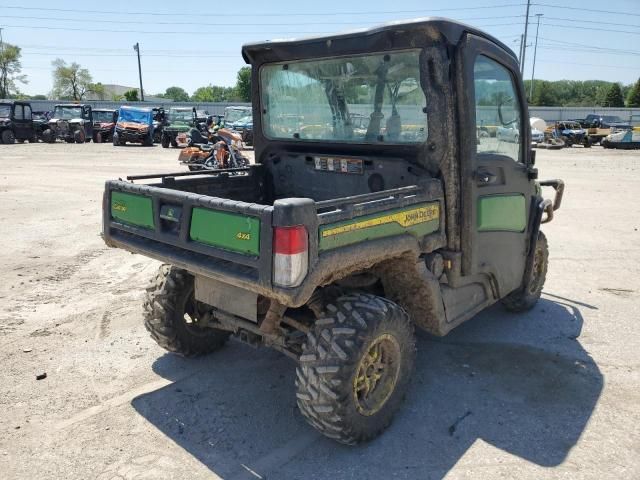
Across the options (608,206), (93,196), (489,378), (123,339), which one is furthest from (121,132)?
(489,378)

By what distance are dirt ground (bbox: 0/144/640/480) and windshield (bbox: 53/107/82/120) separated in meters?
27.0

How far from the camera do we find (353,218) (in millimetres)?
2852

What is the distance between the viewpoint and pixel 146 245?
3406 mm

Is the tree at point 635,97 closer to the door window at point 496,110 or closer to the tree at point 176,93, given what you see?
the door window at point 496,110

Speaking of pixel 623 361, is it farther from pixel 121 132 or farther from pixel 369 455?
pixel 121 132

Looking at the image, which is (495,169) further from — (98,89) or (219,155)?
(98,89)

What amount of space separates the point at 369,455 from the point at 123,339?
2.47 m

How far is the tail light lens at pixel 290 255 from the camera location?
255 cm

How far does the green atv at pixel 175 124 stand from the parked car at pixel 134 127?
0.82 metres

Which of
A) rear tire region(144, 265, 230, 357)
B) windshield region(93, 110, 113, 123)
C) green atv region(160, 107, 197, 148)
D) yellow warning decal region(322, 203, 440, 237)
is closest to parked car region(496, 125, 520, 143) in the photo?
yellow warning decal region(322, 203, 440, 237)

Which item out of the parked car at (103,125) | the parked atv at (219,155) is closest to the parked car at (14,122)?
the parked car at (103,125)

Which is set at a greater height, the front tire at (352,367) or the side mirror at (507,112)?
the side mirror at (507,112)

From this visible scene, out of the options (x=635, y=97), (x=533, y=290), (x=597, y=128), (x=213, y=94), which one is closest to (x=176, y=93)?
(x=213, y=94)

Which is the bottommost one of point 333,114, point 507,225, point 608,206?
point 608,206
